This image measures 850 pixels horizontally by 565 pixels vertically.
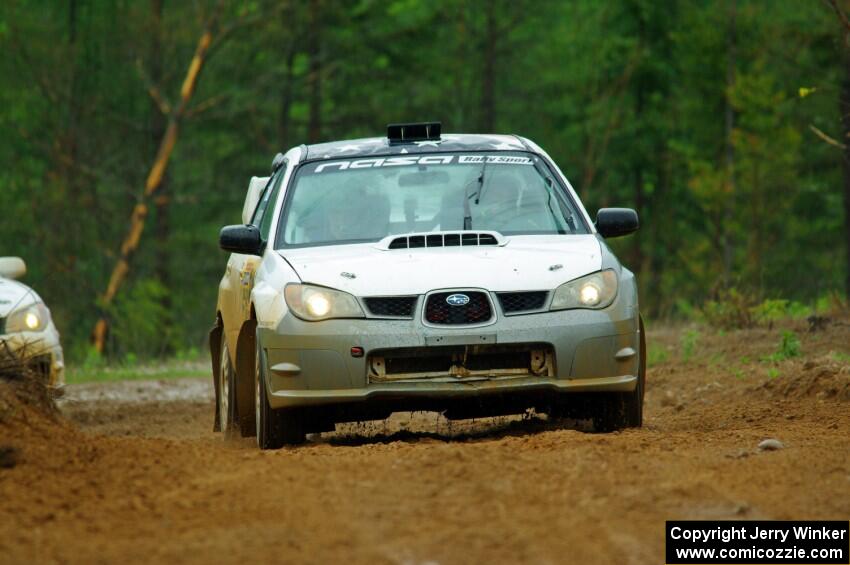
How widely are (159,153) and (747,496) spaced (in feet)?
97.2

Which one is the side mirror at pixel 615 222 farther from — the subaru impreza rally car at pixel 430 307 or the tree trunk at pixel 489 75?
the tree trunk at pixel 489 75

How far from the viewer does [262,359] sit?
8617mm

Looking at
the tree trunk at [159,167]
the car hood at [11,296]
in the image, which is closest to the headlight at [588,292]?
the car hood at [11,296]

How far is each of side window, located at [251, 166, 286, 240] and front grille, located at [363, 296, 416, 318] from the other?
151 centimetres

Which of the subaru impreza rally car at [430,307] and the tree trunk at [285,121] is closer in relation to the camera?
the subaru impreza rally car at [430,307]

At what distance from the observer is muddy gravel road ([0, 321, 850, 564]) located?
5316 millimetres

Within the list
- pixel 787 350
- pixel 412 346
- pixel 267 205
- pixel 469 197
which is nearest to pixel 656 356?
pixel 787 350

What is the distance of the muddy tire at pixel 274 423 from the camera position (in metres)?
8.58

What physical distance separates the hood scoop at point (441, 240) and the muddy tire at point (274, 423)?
96cm

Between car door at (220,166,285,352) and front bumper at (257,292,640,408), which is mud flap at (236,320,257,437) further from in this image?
front bumper at (257,292,640,408)

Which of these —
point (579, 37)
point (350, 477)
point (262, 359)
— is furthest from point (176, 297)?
point (350, 477)

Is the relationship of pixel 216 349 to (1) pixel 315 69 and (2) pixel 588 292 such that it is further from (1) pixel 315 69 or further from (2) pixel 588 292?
(1) pixel 315 69

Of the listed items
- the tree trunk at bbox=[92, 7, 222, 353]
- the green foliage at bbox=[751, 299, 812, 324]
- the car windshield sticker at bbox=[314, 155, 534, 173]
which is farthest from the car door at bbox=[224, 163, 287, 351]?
the tree trunk at bbox=[92, 7, 222, 353]

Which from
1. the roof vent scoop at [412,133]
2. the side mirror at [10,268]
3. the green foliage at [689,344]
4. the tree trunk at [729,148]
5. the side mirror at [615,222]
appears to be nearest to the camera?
the side mirror at [615,222]
